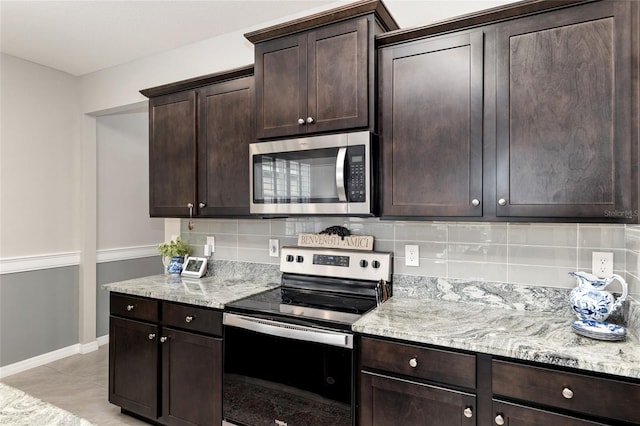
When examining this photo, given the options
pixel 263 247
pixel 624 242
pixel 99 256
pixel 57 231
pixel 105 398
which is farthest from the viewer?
pixel 99 256

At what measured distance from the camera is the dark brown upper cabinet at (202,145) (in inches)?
98.8

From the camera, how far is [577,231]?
192 cm

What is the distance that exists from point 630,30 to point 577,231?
2.92ft

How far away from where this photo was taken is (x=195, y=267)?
3.06m

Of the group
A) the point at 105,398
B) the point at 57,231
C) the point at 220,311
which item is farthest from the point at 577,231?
the point at 57,231

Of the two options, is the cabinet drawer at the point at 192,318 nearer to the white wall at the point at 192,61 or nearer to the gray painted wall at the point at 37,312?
the white wall at the point at 192,61

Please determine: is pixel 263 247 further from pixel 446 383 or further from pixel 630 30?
pixel 630 30

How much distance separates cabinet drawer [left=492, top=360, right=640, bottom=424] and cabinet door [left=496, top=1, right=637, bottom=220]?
639 millimetres

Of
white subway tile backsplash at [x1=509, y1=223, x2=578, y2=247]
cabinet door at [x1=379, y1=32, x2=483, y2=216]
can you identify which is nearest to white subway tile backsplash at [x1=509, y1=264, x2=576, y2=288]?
white subway tile backsplash at [x1=509, y1=223, x2=578, y2=247]

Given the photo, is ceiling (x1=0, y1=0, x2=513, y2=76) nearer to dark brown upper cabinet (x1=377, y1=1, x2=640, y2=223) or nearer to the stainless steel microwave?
dark brown upper cabinet (x1=377, y1=1, x2=640, y2=223)

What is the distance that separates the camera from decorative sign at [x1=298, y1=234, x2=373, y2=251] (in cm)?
240

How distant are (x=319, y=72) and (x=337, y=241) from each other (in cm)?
101

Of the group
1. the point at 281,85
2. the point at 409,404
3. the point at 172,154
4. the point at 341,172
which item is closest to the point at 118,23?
the point at 172,154

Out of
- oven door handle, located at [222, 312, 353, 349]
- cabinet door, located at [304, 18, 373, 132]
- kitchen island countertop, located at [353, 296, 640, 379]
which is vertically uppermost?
cabinet door, located at [304, 18, 373, 132]
